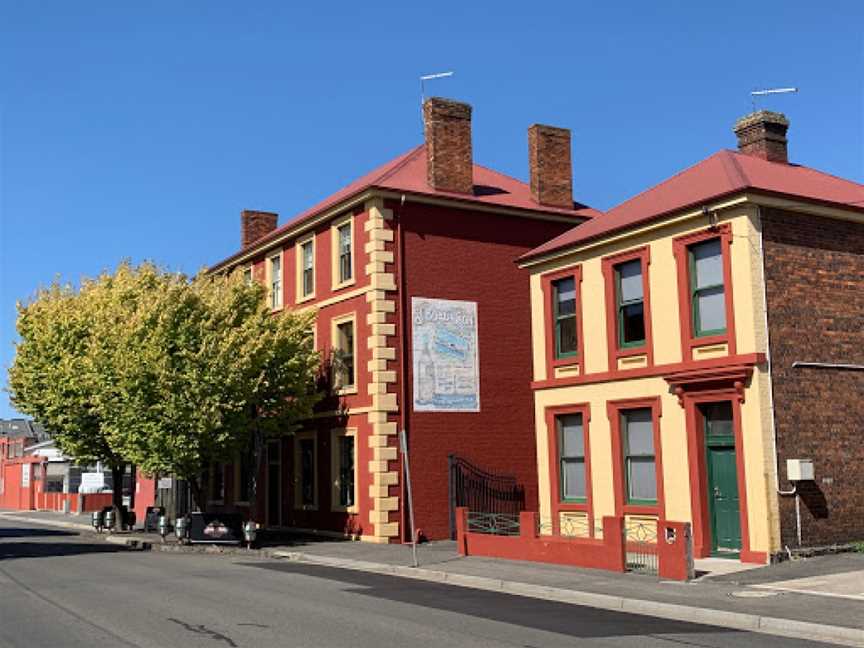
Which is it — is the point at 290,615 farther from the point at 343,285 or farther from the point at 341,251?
the point at 341,251

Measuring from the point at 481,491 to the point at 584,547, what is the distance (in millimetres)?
8268

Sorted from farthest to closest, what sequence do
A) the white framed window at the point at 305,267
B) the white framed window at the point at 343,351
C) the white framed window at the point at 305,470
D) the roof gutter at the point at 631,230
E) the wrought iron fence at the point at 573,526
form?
the white framed window at the point at 305,267
the white framed window at the point at 305,470
the white framed window at the point at 343,351
the wrought iron fence at the point at 573,526
the roof gutter at the point at 631,230

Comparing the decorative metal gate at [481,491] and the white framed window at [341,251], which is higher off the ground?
the white framed window at [341,251]

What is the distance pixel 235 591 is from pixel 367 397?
11.1 metres

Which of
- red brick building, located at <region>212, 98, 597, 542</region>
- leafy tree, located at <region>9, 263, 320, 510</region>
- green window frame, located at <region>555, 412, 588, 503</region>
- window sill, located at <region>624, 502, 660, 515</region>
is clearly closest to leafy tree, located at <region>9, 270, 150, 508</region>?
leafy tree, located at <region>9, 263, 320, 510</region>

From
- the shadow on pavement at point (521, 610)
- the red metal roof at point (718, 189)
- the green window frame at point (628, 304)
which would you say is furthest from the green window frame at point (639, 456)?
the shadow on pavement at point (521, 610)

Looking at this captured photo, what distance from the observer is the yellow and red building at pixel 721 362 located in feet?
59.5

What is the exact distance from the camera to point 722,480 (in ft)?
62.1

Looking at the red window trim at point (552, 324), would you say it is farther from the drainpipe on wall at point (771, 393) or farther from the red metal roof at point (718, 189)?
the drainpipe on wall at point (771, 393)

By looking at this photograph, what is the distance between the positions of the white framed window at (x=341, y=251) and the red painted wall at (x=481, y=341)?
1904 mm

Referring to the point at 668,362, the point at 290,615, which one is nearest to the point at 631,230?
the point at 668,362

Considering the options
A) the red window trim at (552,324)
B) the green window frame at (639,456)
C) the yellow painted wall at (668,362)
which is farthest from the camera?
the red window trim at (552,324)

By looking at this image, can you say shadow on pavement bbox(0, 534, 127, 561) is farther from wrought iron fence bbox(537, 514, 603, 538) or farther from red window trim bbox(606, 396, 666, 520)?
red window trim bbox(606, 396, 666, 520)

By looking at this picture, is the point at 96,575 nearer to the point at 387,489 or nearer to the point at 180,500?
the point at 387,489
